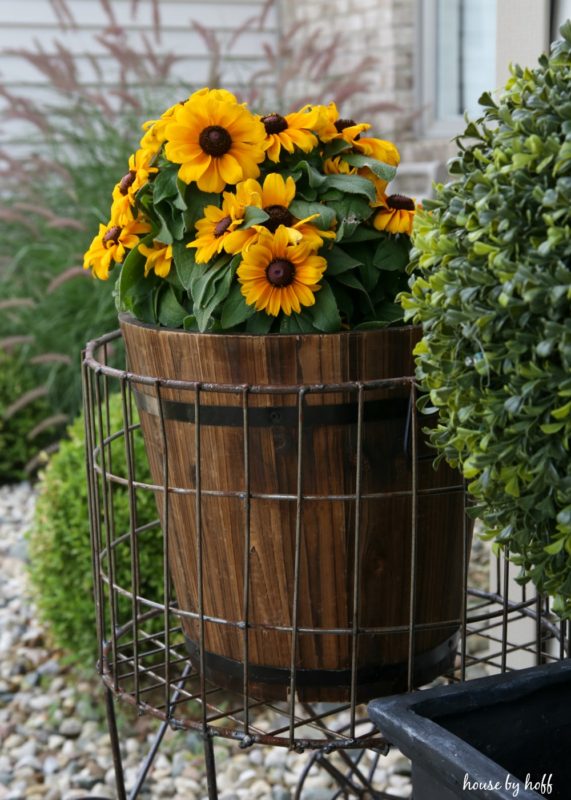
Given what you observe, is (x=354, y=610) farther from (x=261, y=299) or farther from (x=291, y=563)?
(x=261, y=299)

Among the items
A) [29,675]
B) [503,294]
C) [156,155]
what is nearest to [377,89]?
[29,675]

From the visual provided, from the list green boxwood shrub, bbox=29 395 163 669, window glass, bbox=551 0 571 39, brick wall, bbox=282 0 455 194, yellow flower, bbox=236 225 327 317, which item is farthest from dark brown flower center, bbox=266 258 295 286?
brick wall, bbox=282 0 455 194

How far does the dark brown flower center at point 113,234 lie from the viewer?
1294 mm

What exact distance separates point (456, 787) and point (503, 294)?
0.45 m

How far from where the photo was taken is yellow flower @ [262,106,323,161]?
1.23 m

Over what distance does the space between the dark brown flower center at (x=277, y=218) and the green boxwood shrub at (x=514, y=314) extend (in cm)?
22

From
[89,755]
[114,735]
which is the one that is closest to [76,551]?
[89,755]

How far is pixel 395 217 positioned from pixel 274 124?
187 millimetres

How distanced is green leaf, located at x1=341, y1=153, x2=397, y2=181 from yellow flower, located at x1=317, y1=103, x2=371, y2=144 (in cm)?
2

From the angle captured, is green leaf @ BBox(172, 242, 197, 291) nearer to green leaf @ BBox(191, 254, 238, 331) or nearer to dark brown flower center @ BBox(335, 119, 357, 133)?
green leaf @ BBox(191, 254, 238, 331)

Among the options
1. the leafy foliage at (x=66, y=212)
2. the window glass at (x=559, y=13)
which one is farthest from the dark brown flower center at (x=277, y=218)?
the leafy foliage at (x=66, y=212)

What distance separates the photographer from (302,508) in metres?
1.19

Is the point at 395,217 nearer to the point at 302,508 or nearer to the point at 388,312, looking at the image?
the point at 388,312

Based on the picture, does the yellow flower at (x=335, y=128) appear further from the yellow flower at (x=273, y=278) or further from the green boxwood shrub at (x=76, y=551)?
the green boxwood shrub at (x=76, y=551)
